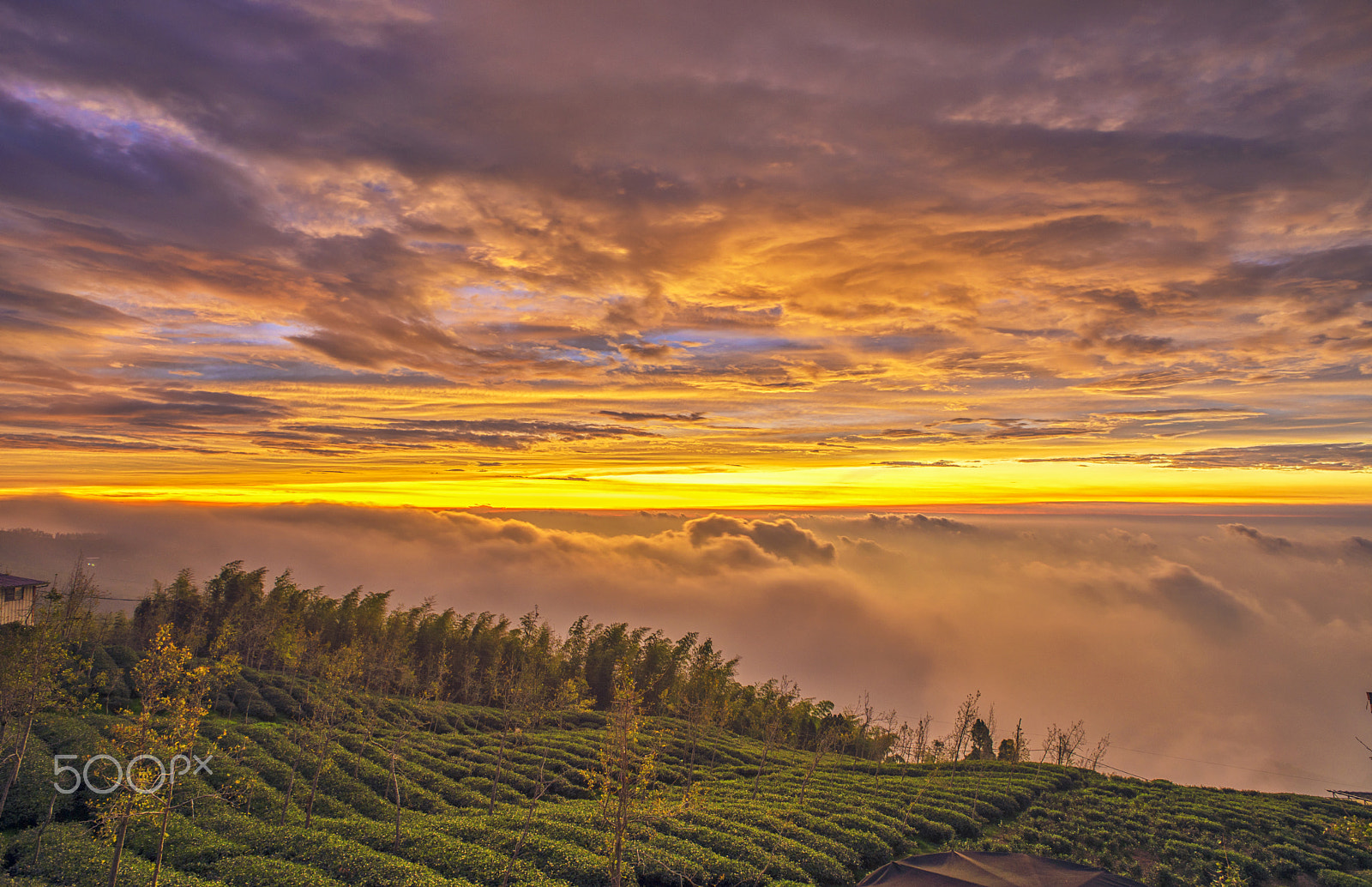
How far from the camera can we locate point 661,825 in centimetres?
3053

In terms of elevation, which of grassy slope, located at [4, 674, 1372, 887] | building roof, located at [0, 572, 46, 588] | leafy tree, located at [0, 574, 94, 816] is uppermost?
leafy tree, located at [0, 574, 94, 816]

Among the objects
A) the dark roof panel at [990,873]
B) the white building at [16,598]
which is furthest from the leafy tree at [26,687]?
the white building at [16,598]

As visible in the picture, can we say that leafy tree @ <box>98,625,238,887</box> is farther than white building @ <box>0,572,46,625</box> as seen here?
No

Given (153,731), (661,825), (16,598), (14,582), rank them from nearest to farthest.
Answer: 1. (153,731)
2. (661,825)
3. (14,582)
4. (16,598)

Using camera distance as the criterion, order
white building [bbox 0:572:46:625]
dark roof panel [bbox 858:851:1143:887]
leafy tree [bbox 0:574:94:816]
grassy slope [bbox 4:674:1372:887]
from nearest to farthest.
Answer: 1. dark roof panel [bbox 858:851:1143:887]
2. grassy slope [bbox 4:674:1372:887]
3. leafy tree [bbox 0:574:94:816]
4. white building [bbox 0:572:46:625]

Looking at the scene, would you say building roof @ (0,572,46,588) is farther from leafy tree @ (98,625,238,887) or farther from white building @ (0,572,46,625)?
leafy tree @ (98,625,238,887)

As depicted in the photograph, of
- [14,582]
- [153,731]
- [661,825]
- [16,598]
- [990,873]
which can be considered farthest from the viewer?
[16,598]

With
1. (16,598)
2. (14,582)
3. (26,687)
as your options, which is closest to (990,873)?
(26,687)

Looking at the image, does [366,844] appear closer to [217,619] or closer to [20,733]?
[20,733]

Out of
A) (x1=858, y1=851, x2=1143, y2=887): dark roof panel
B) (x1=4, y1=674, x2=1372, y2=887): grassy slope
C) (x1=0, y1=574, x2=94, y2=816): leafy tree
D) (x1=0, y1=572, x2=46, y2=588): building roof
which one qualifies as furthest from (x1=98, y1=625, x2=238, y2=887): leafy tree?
(x1=0, y1=572, x2=46, y2=588): building roof

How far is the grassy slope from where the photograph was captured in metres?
22.6

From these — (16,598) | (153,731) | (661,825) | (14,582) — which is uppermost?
(153,731)

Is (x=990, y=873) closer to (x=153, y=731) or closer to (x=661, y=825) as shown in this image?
(x=661, y=825)

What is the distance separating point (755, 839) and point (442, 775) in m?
22.9
